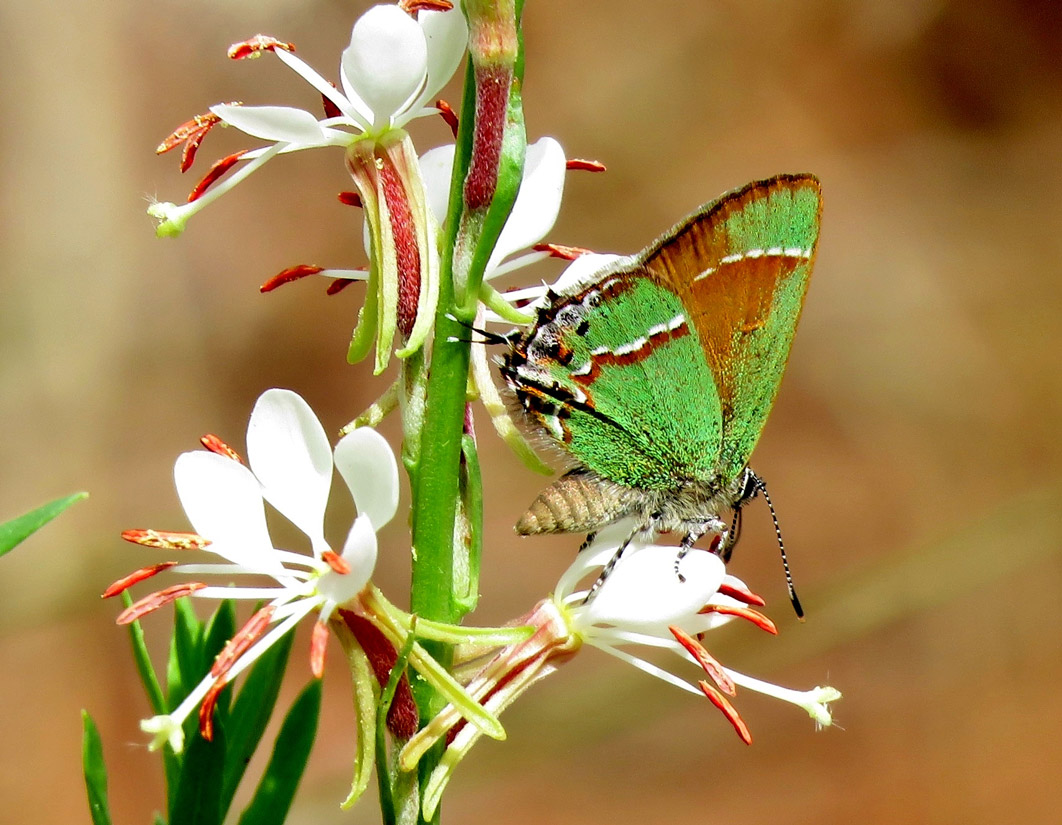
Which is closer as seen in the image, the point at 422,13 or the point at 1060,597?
the point at 422,13

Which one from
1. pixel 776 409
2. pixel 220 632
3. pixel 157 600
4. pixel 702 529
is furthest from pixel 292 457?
pixel 776 409

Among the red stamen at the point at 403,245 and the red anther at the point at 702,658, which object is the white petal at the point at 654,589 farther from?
the red stamen at the point at 403,245

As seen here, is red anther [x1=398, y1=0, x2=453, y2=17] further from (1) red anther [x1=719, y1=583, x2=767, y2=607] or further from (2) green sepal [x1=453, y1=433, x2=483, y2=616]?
(1) red anther [x1=719, y1=583, x2=767, y2=607]

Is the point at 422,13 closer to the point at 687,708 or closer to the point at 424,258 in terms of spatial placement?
the point at 424,258

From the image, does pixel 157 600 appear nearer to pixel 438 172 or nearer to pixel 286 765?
pixel 286 765

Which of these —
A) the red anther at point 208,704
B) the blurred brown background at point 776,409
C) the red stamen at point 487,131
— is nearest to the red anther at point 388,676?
the red anther at point 208,704

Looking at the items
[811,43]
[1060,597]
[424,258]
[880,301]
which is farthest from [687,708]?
[424,258]

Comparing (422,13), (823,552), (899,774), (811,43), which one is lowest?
(899,774)
